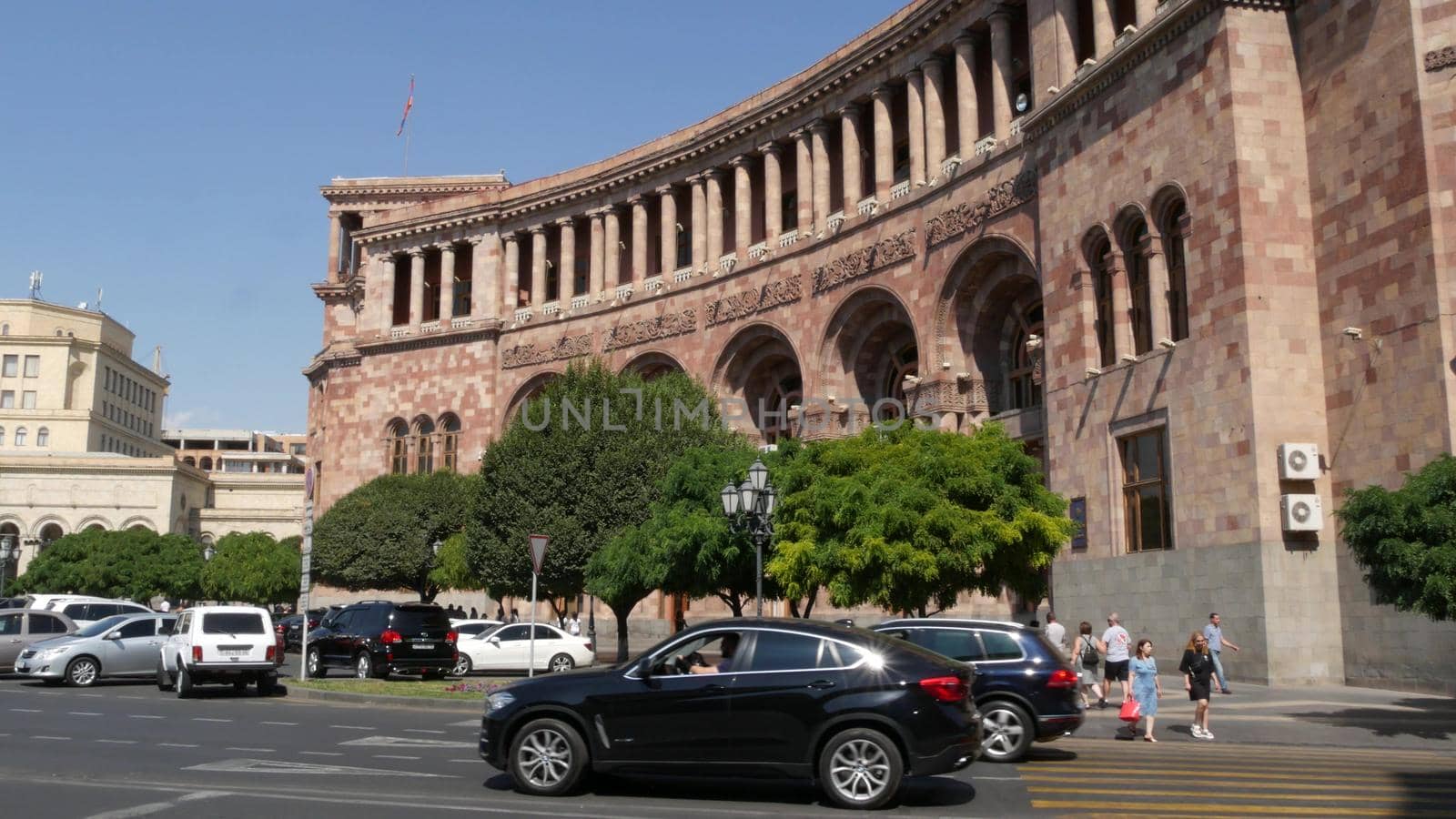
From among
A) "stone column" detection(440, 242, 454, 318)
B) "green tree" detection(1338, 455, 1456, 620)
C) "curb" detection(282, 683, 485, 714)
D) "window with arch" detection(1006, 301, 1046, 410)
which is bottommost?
"curb" detection(282, 683, 485, 714)

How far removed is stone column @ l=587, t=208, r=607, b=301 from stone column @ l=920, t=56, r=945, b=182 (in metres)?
15.6

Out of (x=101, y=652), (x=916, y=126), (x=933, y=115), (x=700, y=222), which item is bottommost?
(x=101, y=652)

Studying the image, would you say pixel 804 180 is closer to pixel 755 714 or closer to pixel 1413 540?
pixel 1413 540

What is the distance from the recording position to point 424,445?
49.9 meters

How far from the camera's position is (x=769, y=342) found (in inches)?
1540

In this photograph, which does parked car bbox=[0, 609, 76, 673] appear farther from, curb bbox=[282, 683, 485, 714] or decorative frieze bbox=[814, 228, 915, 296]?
decorative frieze bbox=[814, 228, 915, 296]

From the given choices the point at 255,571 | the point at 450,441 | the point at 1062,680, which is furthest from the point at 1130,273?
the point at 255,571

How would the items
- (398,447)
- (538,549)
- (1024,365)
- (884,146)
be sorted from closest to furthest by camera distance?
(538,549)
(1024,365)
(884,146)
(398,447)

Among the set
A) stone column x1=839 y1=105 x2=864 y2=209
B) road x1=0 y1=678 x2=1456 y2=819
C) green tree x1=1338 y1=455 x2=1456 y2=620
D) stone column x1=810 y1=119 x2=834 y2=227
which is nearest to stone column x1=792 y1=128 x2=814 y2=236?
stone column x1=810 y1=119 x2=834 y2=227

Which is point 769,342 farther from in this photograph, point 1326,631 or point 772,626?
point 772,626

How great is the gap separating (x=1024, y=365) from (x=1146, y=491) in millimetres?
8054

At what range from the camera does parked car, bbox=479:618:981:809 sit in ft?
32.3

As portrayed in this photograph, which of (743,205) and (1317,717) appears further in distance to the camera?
(743,205)

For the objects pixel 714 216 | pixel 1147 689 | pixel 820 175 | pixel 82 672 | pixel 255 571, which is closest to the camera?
pixel 1147 689
